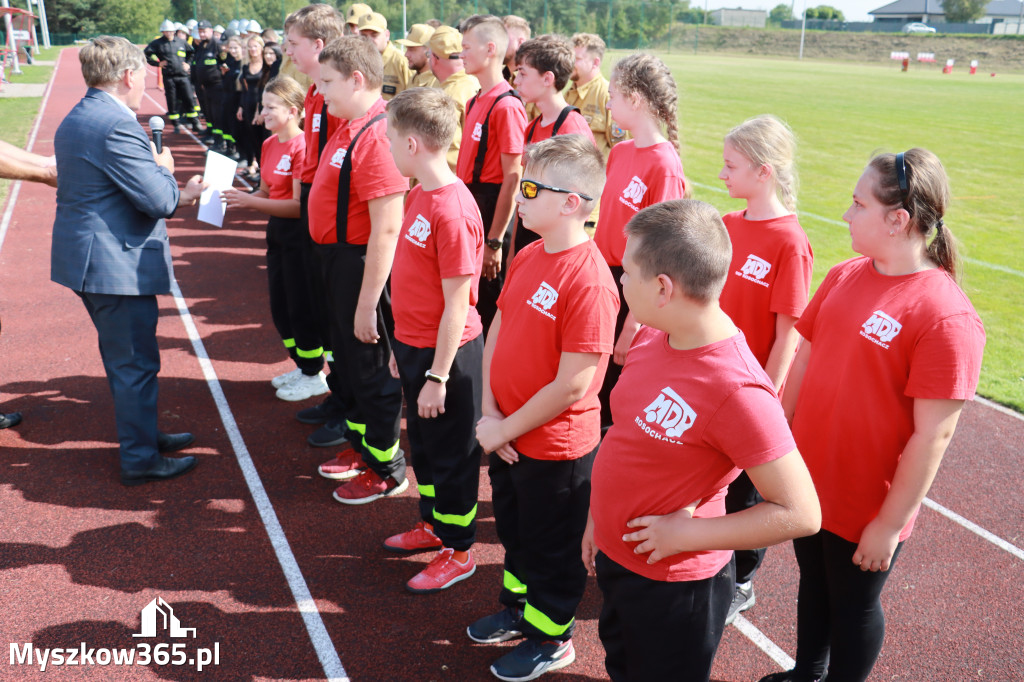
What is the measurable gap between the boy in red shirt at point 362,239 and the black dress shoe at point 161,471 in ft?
3.49

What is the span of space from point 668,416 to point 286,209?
3.86m

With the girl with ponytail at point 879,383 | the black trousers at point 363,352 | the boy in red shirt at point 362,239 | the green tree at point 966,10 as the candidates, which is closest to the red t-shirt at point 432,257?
the boy in red shirt at point 362,239

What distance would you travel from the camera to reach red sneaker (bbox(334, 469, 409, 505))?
4465mm

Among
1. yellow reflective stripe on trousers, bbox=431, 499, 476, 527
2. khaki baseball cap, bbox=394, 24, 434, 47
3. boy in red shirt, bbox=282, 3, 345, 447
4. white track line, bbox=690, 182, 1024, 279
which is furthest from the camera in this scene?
white track line, bbox=690, 182, 1024, 279

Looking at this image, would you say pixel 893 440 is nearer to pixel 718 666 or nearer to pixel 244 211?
pixel 718 666

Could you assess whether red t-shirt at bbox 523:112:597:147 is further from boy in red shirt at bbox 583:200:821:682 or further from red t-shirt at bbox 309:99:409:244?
boy in red shirt at bbox 583:200:821:682

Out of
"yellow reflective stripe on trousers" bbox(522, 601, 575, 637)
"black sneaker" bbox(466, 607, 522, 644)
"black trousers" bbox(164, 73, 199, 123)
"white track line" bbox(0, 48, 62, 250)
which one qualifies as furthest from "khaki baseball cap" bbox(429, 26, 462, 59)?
"black trousers" bbox(164, 73, 199, 123)

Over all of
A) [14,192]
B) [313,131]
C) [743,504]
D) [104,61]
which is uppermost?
[104,61]

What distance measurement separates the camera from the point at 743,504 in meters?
3.32

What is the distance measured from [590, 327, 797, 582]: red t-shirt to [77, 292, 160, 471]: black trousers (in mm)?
3325

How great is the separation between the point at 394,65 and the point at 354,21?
0.73 meters

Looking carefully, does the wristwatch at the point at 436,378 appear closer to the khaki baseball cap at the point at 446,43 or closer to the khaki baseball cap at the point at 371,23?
the khaki baseball cap at the point at 446,43

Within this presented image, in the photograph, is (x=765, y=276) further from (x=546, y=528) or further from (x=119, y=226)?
(x=119, y=226)

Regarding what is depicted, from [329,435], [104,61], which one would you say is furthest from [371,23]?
[329,435]
